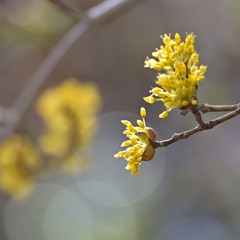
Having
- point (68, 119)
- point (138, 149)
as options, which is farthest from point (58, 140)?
point (138, 149)

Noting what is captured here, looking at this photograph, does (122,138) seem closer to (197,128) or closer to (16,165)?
(16,165)

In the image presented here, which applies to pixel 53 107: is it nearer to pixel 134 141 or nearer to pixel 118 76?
pixel 134 141

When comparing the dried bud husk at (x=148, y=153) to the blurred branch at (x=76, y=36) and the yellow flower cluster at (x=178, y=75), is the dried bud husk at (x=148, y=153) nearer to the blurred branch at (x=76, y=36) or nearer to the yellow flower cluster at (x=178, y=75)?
the yellow flower cluster at (x=178, y=75)

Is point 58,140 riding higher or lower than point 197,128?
higher

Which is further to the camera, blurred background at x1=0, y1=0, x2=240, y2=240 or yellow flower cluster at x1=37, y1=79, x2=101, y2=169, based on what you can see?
blurred background at x1=0, y1=0, x2=240, y2=240

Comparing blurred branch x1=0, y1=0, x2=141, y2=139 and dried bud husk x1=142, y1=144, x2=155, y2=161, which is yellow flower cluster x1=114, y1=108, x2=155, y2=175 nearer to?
dried bud husk x1=142, y1=144, x2=155, y2=161

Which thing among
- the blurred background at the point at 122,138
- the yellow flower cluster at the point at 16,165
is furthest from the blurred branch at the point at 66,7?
the blurred background at the point at 122,138

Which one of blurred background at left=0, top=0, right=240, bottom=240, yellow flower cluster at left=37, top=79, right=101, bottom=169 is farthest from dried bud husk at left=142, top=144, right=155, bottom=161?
blurred background at left=0, top=0, right=240, bottom=240
